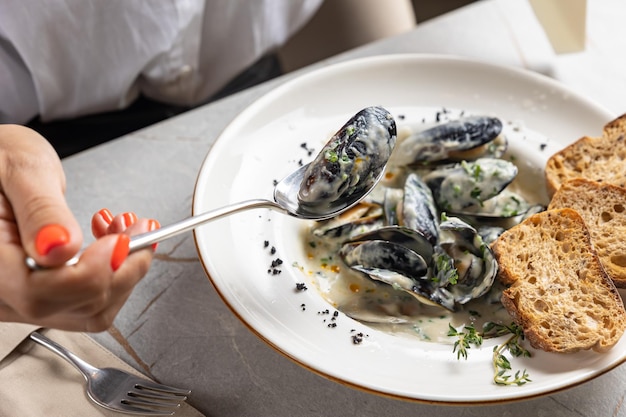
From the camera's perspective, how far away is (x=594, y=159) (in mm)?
1458

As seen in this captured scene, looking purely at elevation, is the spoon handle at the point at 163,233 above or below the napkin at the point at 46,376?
above

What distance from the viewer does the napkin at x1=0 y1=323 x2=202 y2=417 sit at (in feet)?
3.61

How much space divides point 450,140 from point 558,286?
0.44 meters

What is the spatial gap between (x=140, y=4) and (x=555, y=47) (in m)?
1.22

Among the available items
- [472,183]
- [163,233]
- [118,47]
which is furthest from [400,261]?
[118,47]

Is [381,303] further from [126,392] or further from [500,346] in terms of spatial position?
[126,392]

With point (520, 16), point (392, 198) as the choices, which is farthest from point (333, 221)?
point (520, 16)

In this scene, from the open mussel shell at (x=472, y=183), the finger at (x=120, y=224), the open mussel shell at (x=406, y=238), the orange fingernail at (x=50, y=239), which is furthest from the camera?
the open mussel shell at (x=472, y=183)

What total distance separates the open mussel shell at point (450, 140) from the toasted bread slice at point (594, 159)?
0.15 metres

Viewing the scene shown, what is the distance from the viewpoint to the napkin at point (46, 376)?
1100 mm

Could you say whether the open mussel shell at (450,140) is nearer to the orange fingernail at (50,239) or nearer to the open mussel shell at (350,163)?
the open mussel shell at (350,163)

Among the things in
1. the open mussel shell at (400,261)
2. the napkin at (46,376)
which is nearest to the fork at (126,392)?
the napkin at (46,376)

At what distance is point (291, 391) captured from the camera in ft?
3.88

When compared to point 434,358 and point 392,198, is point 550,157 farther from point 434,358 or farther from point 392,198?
point 434,358
